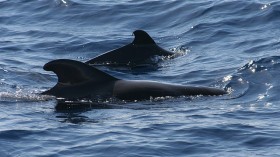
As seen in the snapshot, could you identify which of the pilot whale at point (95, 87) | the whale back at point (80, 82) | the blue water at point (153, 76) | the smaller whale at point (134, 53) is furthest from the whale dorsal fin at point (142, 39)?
the whale back at point (80, 82)

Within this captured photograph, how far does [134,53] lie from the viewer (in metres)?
18.2

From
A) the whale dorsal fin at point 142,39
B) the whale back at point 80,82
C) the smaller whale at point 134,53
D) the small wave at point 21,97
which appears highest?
the whale dorsal fin at point 142,39

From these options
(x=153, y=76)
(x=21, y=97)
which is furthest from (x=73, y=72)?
(x=153, y=76)

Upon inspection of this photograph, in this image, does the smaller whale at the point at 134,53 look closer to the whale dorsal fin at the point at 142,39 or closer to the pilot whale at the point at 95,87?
the whale dorsal fin at the point at 142,39

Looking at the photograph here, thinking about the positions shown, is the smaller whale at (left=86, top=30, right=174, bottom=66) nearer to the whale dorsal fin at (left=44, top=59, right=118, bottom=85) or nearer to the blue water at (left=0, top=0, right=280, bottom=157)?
the blue water at (left=0, top=0, right=280, bottom=157)

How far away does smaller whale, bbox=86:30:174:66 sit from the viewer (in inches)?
Answer: 709

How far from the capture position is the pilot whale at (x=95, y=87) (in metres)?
13.9

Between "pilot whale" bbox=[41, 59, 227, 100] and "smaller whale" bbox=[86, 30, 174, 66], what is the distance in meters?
3.54

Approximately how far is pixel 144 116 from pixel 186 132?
1.14m

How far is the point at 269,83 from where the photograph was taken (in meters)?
15.3

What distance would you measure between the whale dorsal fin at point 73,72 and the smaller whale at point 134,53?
3790mm

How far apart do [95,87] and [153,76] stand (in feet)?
9.54

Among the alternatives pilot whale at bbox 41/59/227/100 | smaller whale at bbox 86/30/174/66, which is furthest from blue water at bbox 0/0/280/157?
smaller whale at bbox 86/30/174/66

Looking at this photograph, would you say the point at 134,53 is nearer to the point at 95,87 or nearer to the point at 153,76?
the point at 153,76
